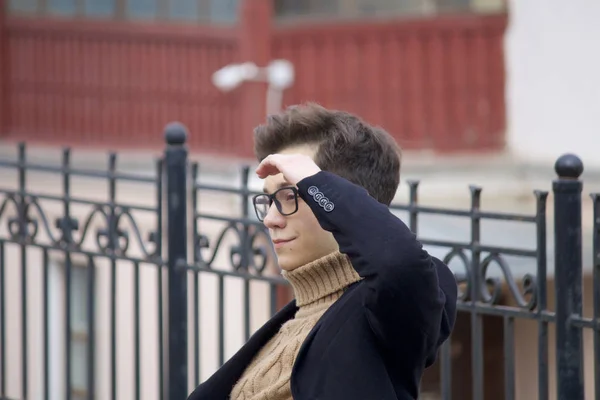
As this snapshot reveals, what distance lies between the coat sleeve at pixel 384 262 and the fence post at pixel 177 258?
2.29 m

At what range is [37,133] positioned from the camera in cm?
1071

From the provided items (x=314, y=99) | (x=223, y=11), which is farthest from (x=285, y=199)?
(x=223, y=11)

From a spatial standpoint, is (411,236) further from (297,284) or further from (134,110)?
(134,110)

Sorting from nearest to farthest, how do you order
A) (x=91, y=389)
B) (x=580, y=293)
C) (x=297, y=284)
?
(x=297, y=284)
(x=580, y=293)
(x=91, y=389)

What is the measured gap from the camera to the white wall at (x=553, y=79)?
876 cm

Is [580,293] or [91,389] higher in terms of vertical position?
[580,293]

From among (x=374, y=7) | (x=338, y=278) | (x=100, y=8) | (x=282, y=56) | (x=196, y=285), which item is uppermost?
(x=100, y=8)

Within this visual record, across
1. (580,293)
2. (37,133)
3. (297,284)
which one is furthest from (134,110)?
(297,284)

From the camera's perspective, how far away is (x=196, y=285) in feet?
15.1

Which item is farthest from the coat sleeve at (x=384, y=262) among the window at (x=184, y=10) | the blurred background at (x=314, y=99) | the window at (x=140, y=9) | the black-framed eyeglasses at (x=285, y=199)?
the window at (x=184, y=10)

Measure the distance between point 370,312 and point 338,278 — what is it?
0.58 ft

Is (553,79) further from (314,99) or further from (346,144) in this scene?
(346,144)

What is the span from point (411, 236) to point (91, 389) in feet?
10.8

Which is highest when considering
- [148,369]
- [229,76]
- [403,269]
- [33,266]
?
[229,76]
